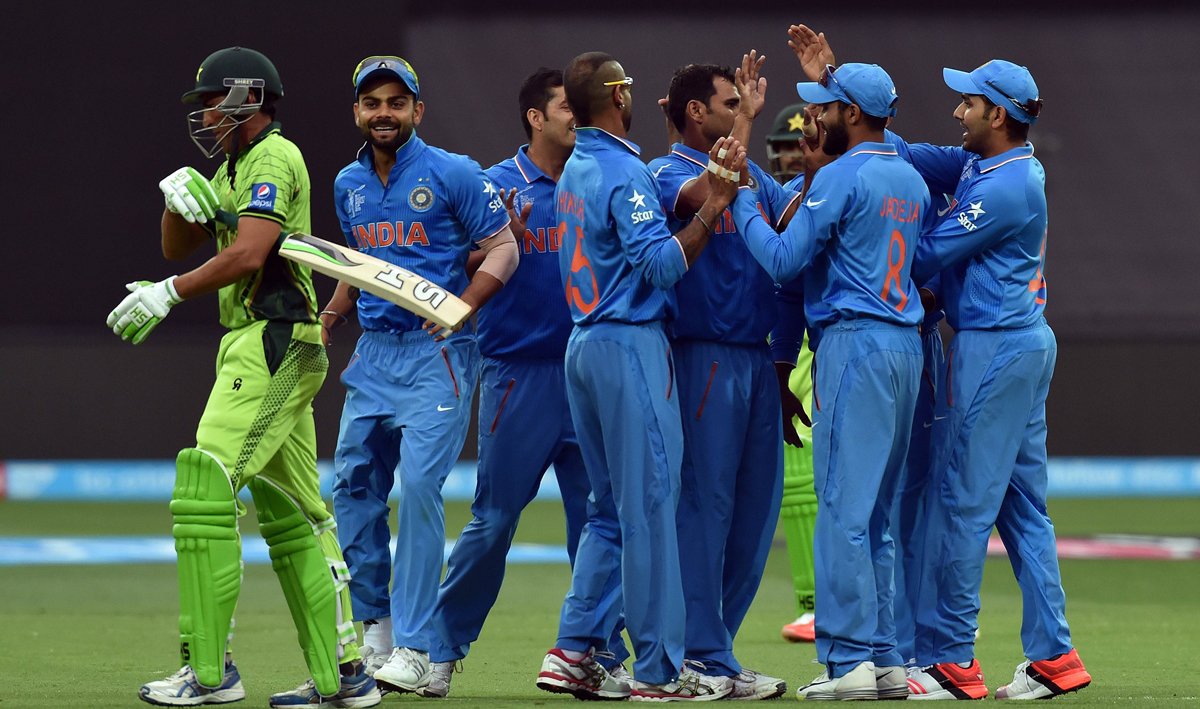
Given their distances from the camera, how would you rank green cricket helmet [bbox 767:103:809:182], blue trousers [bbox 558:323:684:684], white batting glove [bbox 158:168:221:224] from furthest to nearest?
green cricket helmet [bbox 767:103:809:182]
blue trousers [bbox 558:323:684:684]
white batting glove [bbox 158:168:221:224]

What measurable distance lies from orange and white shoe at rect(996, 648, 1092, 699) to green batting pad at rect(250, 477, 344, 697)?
2246 millimetres

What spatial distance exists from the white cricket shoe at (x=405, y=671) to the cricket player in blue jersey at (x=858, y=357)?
1.29m

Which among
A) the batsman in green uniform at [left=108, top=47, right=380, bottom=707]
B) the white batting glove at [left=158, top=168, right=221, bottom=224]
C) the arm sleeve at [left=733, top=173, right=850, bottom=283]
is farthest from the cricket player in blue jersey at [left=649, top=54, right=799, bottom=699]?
the white batting glove at [left=158, top=168, right=221, bottom=224]

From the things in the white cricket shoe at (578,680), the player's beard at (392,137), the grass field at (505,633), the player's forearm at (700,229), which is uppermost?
the player's beard at (392,137)

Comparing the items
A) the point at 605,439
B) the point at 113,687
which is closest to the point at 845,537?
the point at 605,439

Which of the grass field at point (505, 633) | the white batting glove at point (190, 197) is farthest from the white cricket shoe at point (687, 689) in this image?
the white batting glove at point (190, 197)

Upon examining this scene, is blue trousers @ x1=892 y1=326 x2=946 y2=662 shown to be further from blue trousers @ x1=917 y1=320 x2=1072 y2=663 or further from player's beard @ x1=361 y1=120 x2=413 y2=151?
player's beard @ x1=361 y1=120 x2=413 y2=151

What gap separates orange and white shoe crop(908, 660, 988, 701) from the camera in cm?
598

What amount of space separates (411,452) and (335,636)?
0.82m

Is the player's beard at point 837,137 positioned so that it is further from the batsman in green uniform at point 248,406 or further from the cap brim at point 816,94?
the batsman in green uniform at point 248,406

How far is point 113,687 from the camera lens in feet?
20.2

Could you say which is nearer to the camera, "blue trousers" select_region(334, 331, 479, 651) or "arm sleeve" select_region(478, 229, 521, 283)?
"blue trousers" select_region(334, 331, 479, 651)

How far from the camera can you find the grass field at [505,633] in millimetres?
6199

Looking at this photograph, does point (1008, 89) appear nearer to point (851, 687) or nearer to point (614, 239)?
point (614, 239)
